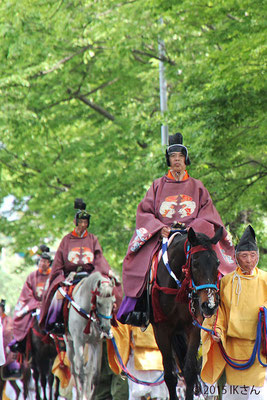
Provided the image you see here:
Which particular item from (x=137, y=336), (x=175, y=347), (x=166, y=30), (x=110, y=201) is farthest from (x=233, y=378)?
(x=110, y=201)

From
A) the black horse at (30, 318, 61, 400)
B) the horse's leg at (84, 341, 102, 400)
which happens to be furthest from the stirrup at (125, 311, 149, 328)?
the black horse at (30, 318, 61, 400)

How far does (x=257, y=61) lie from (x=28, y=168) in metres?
11.3

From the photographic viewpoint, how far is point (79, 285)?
13.0 m

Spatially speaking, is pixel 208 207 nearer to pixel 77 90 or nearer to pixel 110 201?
pixel 110 201

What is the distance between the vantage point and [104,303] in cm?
1205

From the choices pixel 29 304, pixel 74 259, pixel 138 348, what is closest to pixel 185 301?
pixel 138 348

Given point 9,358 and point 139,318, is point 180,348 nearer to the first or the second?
point 139,318

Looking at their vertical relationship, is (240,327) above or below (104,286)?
below

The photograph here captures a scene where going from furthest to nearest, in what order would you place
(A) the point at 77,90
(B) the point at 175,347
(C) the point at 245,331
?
(A) the point at 77,90, (B) the point at 175,347, (C) the point at 245,331

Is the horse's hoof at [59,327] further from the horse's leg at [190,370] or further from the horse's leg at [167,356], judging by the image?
the horse's leg at [190,370]

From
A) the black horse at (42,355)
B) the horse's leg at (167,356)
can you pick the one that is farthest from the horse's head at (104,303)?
the black horse at (42,355)

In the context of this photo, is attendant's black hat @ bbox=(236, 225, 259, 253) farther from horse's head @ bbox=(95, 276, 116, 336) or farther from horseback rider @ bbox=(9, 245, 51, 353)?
horseback rider @ bbox=(9, 245, 51, 353)

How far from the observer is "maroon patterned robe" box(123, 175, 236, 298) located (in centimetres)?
931

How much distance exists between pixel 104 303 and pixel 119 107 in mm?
11290
